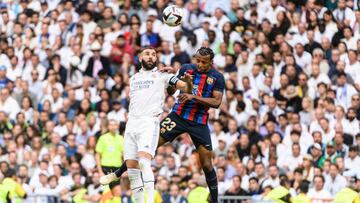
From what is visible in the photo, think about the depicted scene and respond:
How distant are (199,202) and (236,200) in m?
1.30

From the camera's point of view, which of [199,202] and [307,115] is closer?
[199,202]

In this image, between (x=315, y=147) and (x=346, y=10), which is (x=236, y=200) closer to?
(x=315, y=147)

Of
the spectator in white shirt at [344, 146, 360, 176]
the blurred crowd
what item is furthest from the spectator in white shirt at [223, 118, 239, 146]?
the spectator in white shirt at [344, 146, 360, 176]

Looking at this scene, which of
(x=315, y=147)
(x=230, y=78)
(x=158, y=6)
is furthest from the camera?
(x=158, y=6)

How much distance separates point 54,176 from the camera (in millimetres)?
28234

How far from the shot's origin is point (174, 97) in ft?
96.1

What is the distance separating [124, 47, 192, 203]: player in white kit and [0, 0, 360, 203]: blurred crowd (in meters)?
4.59

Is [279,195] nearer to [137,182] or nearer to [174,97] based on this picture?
[174,97]

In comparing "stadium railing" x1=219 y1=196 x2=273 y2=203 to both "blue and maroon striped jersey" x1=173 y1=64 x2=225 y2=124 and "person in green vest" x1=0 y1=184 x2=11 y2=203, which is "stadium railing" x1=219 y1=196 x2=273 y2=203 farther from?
"blue and maroon striped jersey" x1=173 y1=64 x2=225 y2=124

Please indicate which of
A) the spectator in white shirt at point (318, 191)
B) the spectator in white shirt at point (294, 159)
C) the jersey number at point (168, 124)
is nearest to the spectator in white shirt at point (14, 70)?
the spectator in white shirt at point (294, 159)

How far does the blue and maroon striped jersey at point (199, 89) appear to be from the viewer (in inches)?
841

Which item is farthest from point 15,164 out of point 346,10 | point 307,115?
point 346,10

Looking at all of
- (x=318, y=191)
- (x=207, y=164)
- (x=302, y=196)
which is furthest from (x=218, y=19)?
(x=207, y=164)

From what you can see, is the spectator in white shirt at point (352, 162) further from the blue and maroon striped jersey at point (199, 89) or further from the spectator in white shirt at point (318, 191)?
the blue and maroon striped jersey at point (199, 89)
